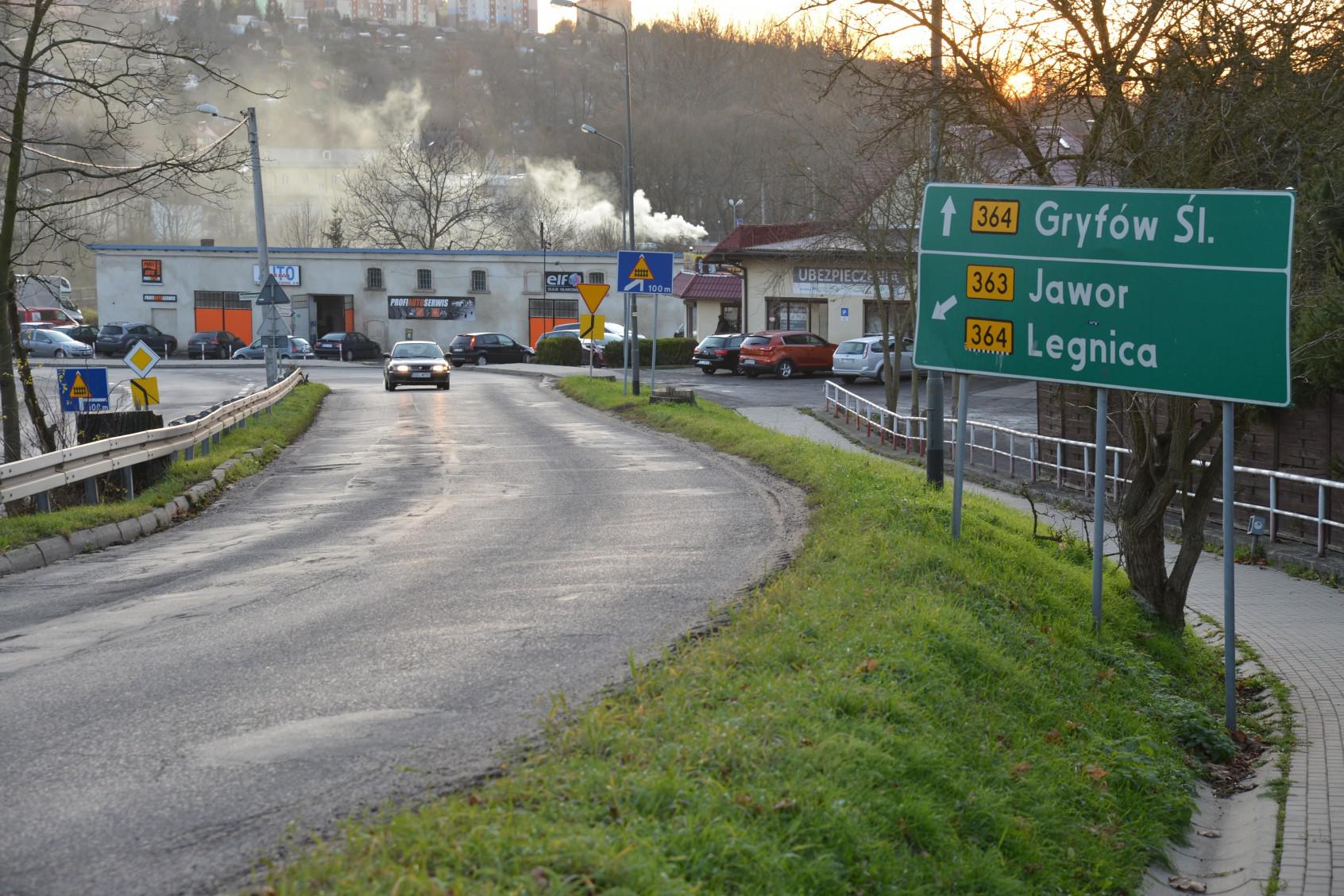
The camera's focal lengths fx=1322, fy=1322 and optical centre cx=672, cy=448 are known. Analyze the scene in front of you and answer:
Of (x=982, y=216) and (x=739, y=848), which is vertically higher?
(x=982, y=216)

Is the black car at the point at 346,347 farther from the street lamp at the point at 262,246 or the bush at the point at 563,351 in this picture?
the street lamp at the point at 262,246

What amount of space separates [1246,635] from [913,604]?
4040mm

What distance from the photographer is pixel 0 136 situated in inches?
669

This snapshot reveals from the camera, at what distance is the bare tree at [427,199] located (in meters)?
90.8

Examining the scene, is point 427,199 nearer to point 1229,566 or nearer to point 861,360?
point 861,360

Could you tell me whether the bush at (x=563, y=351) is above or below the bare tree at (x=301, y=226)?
below

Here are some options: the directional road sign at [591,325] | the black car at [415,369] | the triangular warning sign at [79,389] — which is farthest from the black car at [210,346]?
the triangular warning sign at [79,389]

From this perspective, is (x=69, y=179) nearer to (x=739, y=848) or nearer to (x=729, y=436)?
(x=729, y=436)

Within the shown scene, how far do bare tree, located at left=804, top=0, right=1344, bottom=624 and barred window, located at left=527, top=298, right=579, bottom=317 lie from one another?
61.4 metres

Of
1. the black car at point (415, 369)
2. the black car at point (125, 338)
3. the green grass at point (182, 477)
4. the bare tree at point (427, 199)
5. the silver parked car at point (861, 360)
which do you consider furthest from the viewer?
the bare tree at point (427, 199)

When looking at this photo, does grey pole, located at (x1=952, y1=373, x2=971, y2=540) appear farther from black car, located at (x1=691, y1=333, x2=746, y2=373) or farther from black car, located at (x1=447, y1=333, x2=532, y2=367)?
black car, located at (x1=447, y1=333, x2=532, y2=367)

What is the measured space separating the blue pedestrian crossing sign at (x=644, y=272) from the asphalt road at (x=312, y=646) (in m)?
9.69

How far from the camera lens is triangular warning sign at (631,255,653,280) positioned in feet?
86.1

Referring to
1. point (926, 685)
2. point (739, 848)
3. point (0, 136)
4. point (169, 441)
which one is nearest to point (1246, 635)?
point (926, 685)
